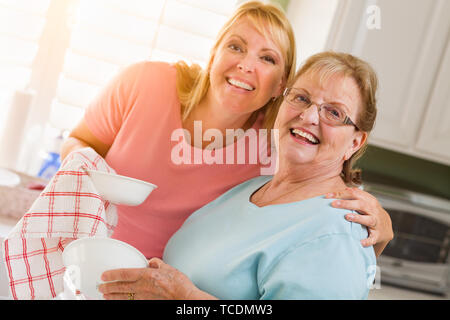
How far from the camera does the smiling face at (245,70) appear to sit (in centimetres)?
63

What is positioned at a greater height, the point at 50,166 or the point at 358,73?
the point at 358,73

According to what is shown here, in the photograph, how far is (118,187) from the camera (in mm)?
522

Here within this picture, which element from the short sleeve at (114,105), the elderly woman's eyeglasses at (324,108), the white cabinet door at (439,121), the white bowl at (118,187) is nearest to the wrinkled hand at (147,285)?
the white bowl at (118,187)

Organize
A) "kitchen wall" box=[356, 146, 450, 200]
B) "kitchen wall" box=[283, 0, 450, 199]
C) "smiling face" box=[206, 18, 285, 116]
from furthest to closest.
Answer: "kitchen wall" box=[356, 146, 450, 200]
"kitchen wall" box=[283, 0, 450, 199]
"smiling face" box=[206, 18, 285, 116]

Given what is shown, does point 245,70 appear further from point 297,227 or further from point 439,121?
point 439,121

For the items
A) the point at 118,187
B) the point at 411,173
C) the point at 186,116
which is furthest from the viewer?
the point at 411,173

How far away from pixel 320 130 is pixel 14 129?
29.9 inches

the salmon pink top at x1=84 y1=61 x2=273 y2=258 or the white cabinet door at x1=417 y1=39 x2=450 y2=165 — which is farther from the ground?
the white cabinet door at x1=417 y1=39 x2=450 y2=165

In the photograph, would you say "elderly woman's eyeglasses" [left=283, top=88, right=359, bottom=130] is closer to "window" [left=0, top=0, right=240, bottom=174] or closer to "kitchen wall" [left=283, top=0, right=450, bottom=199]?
"kitchen wall" [left=283, top=0, right=450, bottom=199]

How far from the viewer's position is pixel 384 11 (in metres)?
Answer: 0.99

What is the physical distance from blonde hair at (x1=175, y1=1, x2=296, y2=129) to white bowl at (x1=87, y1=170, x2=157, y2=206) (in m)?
0.22

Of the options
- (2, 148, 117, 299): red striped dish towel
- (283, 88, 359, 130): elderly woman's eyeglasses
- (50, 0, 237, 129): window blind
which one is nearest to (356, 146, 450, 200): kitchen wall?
(50, 0, 237, 129): window blind

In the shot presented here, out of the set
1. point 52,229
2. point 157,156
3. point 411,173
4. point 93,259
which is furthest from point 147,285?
point 411,173

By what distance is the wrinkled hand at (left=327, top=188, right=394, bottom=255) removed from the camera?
0.46 meters
